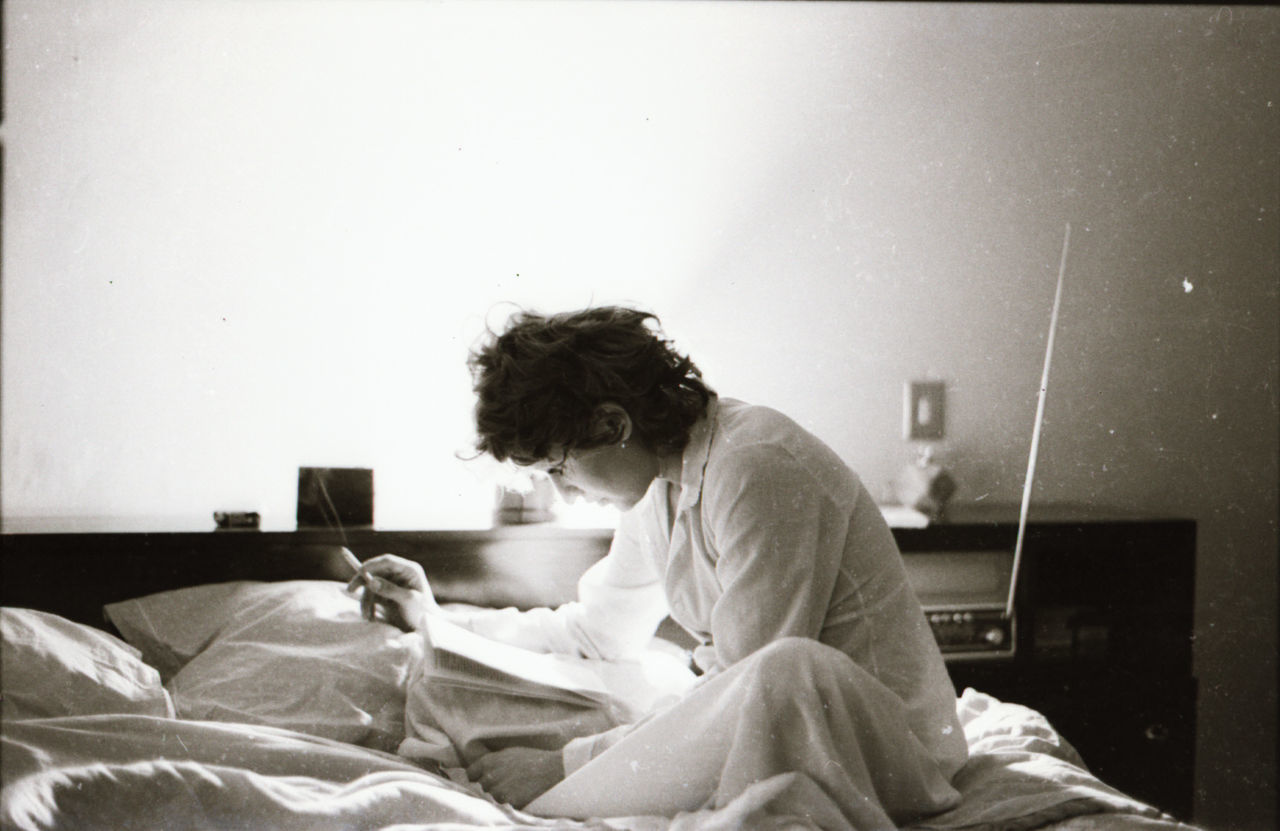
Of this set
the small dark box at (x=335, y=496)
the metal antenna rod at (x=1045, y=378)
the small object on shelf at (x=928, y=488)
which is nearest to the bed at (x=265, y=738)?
the small dark box at (x=335, y=496)

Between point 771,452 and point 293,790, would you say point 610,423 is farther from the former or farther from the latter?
point 293,790

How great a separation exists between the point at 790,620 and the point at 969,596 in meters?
0.79

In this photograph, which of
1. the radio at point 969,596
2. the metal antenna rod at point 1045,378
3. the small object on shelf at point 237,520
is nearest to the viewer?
the small object on shelf at point 237,520

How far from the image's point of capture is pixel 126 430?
128 centimetres

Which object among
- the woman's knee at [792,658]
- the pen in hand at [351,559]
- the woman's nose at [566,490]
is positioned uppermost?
the woman's nose at [566,490]

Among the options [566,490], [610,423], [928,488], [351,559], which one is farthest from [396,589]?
[928,488]

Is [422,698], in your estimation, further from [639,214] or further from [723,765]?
[639,214]

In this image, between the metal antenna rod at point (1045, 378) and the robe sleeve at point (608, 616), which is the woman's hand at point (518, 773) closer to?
the robe sleeve at point (608, 616)

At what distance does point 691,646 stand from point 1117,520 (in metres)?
0.75

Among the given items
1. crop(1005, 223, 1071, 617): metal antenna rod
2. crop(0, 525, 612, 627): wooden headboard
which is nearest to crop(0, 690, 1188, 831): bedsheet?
crop(0, 525, 612, 627): wooden headboard

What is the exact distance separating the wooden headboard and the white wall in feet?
0.26

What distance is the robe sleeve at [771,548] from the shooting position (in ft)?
2.81

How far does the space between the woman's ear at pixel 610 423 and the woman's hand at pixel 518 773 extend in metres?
0.32

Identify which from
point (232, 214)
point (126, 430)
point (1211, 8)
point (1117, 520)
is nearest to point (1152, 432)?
point (1117, 520)
